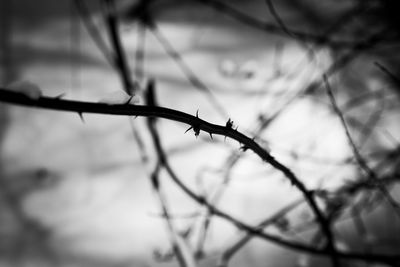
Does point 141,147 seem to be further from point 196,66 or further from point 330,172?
point 330,172

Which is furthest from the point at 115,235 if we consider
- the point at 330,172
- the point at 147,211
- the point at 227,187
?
the point at 330,172

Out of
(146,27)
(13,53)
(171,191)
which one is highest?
(146,27)

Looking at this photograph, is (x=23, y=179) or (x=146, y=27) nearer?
(x=23, y=179)

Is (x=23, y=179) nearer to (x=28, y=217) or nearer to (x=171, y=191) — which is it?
(x=28, y=217)

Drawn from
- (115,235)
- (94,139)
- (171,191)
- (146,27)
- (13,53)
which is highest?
(146,27)

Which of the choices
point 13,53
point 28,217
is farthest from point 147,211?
point 13,53

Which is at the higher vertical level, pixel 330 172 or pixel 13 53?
pixel 13 53
